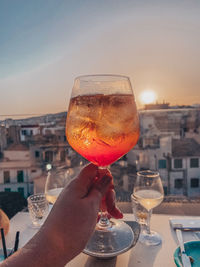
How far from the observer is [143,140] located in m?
11.7

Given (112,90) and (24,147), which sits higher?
(112,90)

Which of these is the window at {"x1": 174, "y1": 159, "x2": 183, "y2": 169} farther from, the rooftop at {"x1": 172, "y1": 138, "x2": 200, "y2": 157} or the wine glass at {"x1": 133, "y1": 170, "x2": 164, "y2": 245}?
the wine glass at {"x1": 133, "y1": 170, "x2": 164, "y2": 245}

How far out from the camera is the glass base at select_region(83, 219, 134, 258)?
2.36 feet

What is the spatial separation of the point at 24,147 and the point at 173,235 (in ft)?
28.4

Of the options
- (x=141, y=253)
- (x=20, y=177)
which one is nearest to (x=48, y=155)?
(x=20, y=177)

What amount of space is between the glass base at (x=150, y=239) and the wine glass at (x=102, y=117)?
14.5 inches

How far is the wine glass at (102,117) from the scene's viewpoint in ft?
1.90

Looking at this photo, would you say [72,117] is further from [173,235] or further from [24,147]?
[24,147]

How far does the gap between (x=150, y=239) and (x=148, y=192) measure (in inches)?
6.8

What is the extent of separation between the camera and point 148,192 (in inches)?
37.7

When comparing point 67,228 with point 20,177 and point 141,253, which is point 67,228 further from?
point 20,177

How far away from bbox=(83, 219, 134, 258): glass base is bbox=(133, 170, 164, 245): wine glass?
0.12 metres

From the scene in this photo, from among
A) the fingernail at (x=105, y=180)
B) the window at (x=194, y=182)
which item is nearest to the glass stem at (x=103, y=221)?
the fingernail at (x=105, y=180)

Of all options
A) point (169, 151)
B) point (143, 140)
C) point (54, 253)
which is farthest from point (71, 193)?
point (169, 151)
